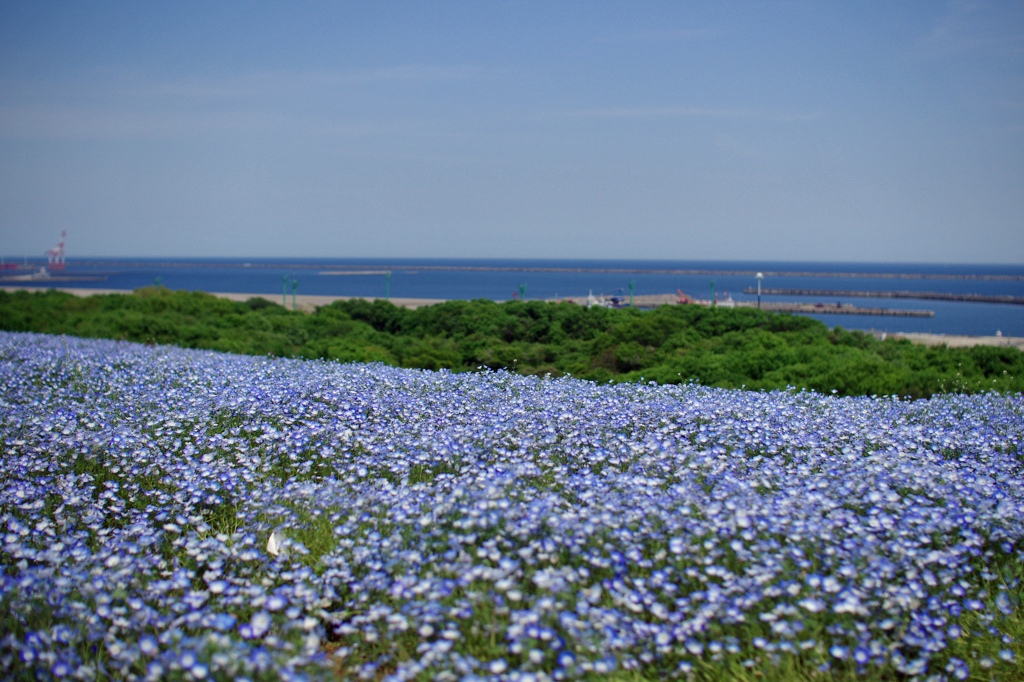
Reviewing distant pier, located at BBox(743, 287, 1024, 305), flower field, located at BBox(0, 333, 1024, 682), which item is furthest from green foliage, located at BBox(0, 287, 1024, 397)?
distant pier, located at BBox(743, 287, 1024, 305)

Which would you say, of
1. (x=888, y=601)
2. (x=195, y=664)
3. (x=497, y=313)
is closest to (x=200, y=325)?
(x=497, y=313)

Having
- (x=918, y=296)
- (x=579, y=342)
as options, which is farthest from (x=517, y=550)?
(x=918, y=296)

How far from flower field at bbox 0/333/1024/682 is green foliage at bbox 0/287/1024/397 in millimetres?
4810

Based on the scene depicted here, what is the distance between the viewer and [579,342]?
51.0 ft

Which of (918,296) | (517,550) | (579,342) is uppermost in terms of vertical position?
(918,296)

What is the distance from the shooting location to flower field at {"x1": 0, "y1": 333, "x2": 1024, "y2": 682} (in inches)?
118

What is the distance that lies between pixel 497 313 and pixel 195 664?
1553cm

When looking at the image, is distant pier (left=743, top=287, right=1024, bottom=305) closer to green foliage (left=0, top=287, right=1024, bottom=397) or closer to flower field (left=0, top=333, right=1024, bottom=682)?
green foliage (left=0, top=287, right=1024, bottom=397)

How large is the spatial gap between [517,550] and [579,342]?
12.1m

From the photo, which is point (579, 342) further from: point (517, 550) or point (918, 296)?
point (918, 296)

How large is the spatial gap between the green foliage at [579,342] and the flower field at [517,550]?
4.81 m

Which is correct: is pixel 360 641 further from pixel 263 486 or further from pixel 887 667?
pixel 887 667

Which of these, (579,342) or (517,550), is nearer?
(517,550)

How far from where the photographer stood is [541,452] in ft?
16.5
